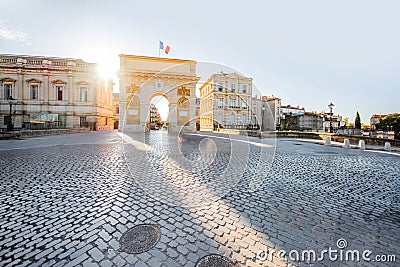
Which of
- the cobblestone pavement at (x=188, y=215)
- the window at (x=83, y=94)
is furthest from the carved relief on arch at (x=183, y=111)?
the cobblestone pavement at (x=188, y=215)

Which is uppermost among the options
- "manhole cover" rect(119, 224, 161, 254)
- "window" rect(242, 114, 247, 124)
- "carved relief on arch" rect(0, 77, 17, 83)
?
"carved relief on arch" rect(0, 77, 17, 83)

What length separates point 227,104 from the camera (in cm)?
2564

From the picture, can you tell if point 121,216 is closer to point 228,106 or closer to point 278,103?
point 228,106

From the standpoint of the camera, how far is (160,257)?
210cm

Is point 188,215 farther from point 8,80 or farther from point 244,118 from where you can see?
point 8,80

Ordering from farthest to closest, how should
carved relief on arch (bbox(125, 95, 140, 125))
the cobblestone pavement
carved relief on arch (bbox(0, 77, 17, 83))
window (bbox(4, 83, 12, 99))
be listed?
1. window (bbox(4, 83, 12, 99))
2. carved relief on arch (bbox(0, 77, 17, 83))
3. carved relief on arch (bbox(125, 95, 140, 125))
4. the cobblestone pavement

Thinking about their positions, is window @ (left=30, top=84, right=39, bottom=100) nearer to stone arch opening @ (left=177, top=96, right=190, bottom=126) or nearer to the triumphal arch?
the triumphal arch

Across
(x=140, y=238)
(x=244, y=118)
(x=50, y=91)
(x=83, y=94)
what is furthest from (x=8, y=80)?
(x=140, y=238)

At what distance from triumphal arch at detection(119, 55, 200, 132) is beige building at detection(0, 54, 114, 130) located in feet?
25.3

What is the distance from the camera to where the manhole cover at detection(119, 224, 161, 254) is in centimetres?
223

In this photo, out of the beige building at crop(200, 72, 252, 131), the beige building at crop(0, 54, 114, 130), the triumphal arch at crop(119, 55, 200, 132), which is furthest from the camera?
the beige building at crop(0, 54, 114, 130)

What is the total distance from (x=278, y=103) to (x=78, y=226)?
209ft

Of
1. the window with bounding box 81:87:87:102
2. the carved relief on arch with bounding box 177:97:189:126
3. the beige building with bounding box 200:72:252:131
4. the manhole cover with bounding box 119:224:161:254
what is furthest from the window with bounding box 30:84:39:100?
the manhole cover with bounding box 119:224:161:254

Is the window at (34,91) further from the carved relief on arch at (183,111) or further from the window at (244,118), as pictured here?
the window at (244,118)
